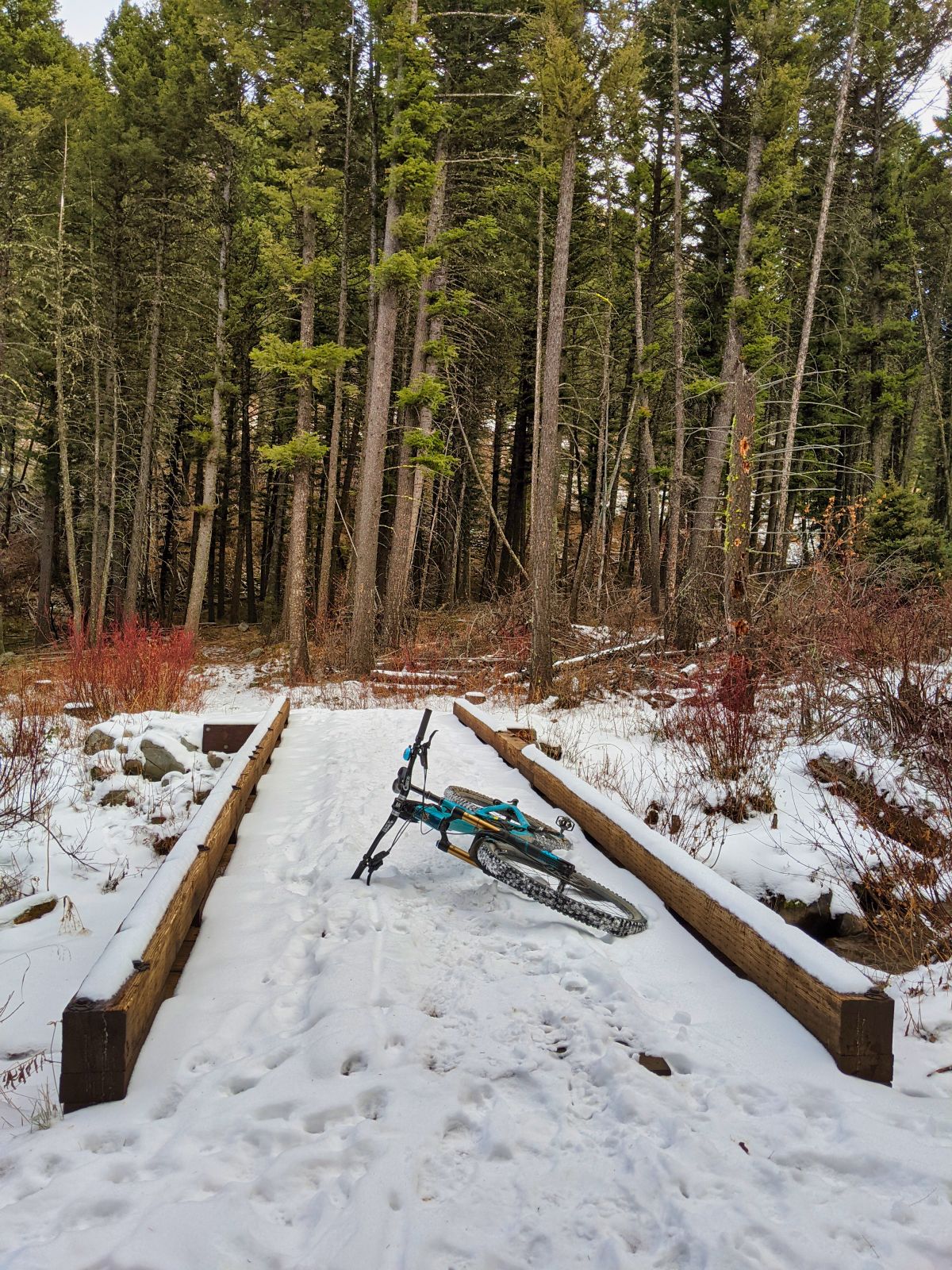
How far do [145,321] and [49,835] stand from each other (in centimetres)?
1787

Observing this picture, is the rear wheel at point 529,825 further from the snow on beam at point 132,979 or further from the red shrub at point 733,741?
the red shrub at point 733,741

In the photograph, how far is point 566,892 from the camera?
165 inches

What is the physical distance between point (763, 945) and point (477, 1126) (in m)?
1.55

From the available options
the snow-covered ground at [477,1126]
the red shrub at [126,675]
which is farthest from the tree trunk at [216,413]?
the snow-covered ground at [477,1126]

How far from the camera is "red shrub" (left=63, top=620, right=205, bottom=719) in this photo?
9.44 m

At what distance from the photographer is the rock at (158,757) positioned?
23.2ft

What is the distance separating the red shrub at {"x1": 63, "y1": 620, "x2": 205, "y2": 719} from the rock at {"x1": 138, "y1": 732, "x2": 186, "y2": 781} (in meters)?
2.35

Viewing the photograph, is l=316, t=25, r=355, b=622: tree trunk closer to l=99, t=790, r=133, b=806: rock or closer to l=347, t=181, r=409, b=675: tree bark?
l=347, t=181, r=409, b=675: tree bark

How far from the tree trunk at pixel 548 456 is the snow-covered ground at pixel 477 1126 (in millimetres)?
7739

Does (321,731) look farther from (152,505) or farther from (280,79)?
(152,505)

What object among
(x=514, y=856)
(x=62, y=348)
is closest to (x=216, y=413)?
(x=62, y=348)

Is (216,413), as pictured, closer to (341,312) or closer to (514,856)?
(341,312)

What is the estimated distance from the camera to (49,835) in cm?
544

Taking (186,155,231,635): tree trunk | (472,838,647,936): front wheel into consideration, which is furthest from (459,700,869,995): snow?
(186,155,231,635): tree trunk
